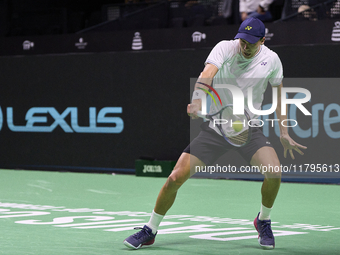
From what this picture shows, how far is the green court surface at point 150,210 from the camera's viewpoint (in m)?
4.75

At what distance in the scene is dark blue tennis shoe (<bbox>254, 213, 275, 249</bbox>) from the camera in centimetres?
461

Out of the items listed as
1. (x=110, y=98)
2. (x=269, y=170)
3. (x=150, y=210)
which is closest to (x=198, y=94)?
(x=269, y=170)

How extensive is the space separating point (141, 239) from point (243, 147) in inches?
42.5

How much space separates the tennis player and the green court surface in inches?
6.9

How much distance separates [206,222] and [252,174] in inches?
155

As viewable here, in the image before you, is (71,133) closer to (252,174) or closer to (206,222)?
(252,174)

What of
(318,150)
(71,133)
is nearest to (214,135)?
(318,150)

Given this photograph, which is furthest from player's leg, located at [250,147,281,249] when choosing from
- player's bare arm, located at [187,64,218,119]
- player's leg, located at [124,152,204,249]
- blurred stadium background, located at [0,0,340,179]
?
blurred stadium background, located at [0,0,340,179]

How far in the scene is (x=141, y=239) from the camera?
15.2 feet

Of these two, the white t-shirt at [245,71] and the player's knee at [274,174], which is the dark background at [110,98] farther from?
the player's knee at [274,174]

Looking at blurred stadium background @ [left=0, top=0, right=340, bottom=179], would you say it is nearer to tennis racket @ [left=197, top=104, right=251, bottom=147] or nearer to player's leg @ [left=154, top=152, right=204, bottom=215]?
tennis racket @ [left=197, top=104, right=251, bottom=147]

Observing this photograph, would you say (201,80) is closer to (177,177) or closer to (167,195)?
(177,177)

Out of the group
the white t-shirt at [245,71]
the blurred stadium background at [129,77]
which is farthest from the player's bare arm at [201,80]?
Result: the blurred stadium background at [129,77]

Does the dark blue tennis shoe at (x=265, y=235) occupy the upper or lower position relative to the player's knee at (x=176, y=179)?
lower
